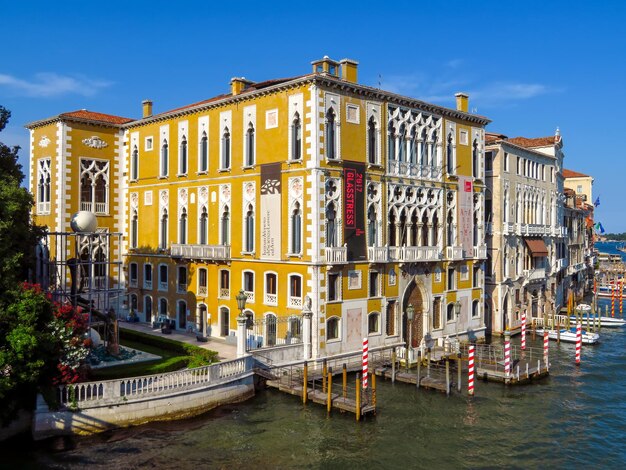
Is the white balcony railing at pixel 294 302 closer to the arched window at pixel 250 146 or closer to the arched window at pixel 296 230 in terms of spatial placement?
the arched window at pixel 296 230

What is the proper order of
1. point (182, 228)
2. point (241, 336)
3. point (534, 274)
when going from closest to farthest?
point (241, 336)
point (182, 228)
point (534, 274)

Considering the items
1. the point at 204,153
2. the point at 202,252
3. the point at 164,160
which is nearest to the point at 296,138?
the point at 204,153

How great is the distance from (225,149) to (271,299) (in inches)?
355

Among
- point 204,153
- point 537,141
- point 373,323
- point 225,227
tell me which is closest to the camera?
point 373,323

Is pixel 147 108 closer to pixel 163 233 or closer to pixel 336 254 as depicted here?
pixel 163 233

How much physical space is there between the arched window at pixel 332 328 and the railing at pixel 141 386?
18.4 ft

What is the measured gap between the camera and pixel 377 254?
30.1 metres

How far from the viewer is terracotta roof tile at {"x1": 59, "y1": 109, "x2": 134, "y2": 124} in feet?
124

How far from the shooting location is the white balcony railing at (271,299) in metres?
29.4

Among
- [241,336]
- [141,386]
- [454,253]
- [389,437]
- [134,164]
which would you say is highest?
[134,164]

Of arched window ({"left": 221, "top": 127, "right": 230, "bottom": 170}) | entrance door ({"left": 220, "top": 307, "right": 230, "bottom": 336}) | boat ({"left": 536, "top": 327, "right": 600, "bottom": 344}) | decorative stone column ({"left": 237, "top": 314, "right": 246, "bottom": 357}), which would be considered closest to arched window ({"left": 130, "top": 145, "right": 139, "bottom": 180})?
arched window ({"left": 221, "top": 127, "right": 230, "bottom": 170})

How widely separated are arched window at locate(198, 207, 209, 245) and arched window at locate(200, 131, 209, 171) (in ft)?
8.00

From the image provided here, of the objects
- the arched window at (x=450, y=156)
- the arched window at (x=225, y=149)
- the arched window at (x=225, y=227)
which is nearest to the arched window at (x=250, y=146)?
the arched window at (x=225, y=149)

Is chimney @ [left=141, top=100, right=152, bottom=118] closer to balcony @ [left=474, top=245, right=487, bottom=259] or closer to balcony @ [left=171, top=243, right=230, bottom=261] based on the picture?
balcony @ [left=171, top=243, right=230, bottom=261]
